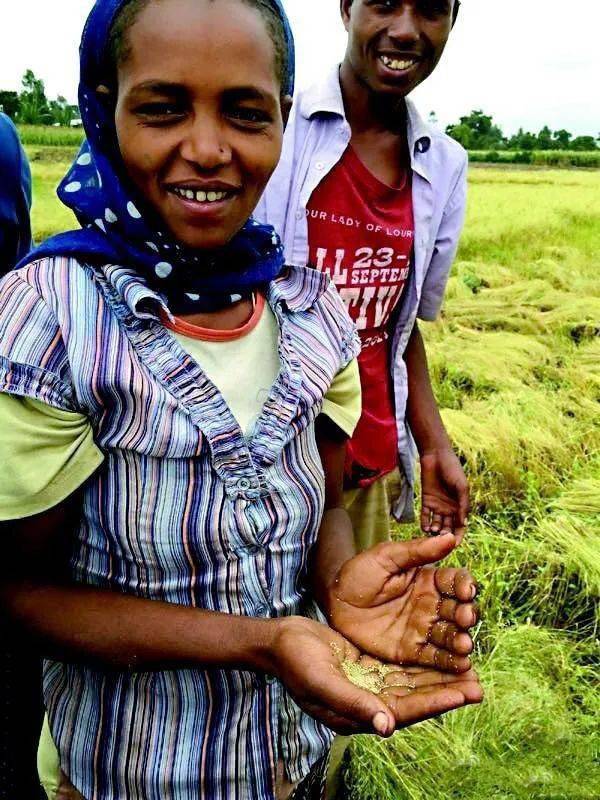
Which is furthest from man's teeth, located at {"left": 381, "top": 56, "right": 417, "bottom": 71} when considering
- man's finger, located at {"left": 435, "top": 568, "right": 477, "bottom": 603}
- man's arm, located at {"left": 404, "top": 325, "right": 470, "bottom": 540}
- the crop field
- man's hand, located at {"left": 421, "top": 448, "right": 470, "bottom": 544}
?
the crop field

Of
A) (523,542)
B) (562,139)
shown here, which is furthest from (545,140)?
(523,542)

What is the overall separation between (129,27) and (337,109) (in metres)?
0.98

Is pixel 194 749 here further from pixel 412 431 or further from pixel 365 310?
pixel 412 431

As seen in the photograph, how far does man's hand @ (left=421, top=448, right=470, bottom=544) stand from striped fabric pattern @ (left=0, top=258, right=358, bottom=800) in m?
1.00

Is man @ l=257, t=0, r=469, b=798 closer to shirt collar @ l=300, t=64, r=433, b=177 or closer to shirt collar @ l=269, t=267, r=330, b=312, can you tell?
shirt collar @ l=300, t=64, r=433, b=177

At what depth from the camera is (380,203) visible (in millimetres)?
1878

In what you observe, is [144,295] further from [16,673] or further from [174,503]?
[16,673]

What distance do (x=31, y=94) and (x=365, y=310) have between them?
1034 inches

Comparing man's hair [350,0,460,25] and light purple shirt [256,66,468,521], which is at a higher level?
man's hair [350,0,460,25]

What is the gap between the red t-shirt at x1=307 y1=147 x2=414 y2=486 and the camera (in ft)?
5.93

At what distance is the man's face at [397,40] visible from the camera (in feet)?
5.93

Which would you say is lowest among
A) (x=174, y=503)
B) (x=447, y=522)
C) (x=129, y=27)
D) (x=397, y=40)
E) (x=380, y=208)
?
(x=447, y=522)

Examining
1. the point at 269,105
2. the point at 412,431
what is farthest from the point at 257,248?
the point at 412,431

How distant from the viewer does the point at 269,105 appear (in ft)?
3.34
